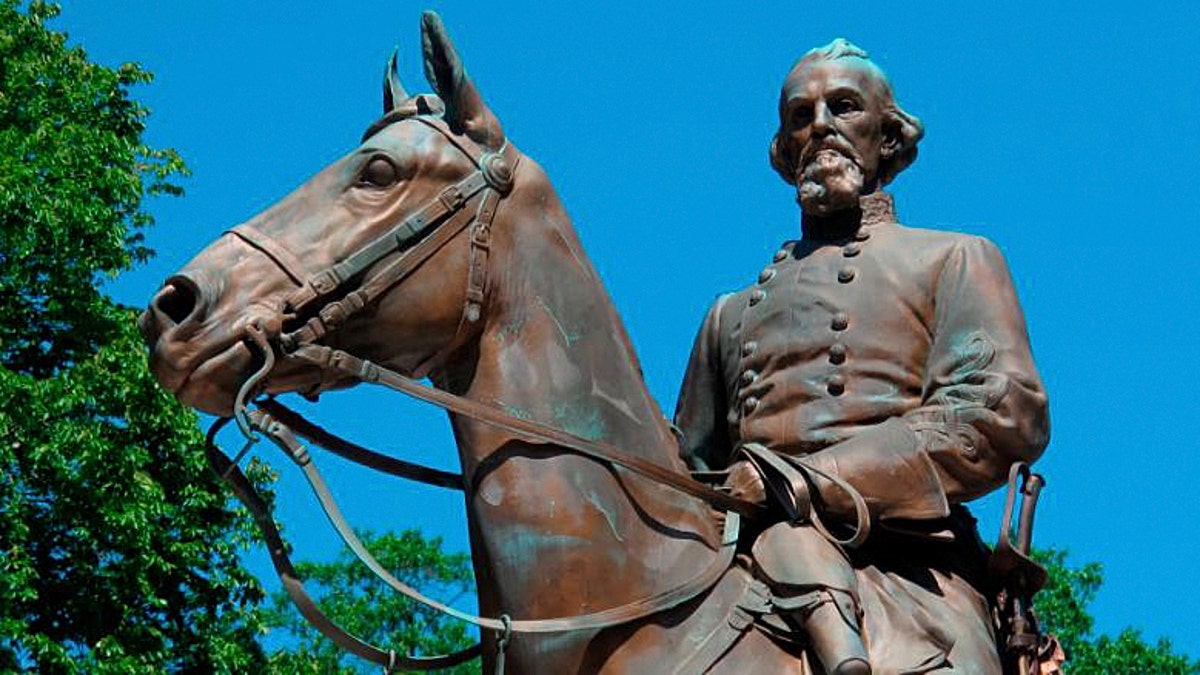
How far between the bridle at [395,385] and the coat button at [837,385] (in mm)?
705

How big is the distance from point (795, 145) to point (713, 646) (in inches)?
94.4

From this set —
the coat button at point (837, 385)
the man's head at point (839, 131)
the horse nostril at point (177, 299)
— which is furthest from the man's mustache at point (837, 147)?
the horse nostril at point (177, 299)

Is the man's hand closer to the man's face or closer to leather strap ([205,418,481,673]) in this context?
leather strap ([205,418,481,673])

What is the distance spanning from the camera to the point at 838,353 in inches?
373

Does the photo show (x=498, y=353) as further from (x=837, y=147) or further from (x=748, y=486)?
(x=837, y=147)

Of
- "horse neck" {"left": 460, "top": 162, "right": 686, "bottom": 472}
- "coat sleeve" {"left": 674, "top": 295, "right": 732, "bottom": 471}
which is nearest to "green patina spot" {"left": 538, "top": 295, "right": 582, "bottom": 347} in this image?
"horse neck" {"left": 460, "top": 162, "right": 686, "bottom": 472}

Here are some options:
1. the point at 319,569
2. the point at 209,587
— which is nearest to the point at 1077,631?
the point at 319,569

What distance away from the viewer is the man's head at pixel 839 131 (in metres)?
9.95

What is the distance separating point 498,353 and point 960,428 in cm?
165

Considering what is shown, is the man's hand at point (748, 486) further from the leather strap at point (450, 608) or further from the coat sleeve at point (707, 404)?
the coat sleeve at point (707, 404)

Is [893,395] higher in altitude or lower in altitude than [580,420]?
higher

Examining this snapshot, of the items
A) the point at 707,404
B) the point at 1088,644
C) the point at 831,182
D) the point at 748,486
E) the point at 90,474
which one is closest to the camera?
the point at 748,486

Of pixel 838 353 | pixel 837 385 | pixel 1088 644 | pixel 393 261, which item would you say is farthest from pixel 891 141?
pixel 1088 644

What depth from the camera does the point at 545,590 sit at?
8.47 m
